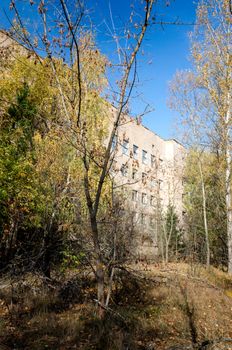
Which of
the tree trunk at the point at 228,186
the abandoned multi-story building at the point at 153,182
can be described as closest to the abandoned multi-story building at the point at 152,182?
the abandoned multi-story building at the point at 153,182

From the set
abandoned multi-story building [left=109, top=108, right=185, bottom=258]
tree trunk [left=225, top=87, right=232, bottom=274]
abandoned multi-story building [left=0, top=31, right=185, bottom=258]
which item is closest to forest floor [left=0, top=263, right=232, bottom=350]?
tree trunk [left=225, top=87, right=232, bottom=274]

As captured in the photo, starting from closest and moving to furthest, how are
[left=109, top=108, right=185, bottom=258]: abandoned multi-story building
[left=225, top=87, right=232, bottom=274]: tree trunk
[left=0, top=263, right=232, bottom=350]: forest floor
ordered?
1. [left=0, top=263, right=232, bottom=350]: forest floor
2. [left=225, top=87, right=232, bottom=274]: tree trunk
3. [left=109, top=108, right=185, bottom=258]: abandoned multi-story building

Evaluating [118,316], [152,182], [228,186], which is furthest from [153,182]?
[118,316]

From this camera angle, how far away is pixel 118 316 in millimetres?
6855

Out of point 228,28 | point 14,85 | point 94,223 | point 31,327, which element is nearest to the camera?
point 94,223

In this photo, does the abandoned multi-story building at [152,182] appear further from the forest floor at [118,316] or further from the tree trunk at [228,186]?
the forest floor at [118,316]

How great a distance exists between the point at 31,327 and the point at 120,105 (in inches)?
211

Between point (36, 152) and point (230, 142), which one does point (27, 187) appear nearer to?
point (36, 152)

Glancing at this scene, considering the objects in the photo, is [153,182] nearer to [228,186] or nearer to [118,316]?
[228,186]

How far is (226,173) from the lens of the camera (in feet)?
50.5

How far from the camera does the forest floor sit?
597 cm

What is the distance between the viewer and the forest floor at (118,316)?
235 inches

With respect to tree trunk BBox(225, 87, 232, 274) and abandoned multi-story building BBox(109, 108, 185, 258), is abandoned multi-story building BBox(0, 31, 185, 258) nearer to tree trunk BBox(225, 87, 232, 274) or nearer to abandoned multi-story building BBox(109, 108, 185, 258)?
abandoned multi-story building BBox(109, 108, 185, 258)

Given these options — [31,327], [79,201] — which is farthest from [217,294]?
[31,327]
